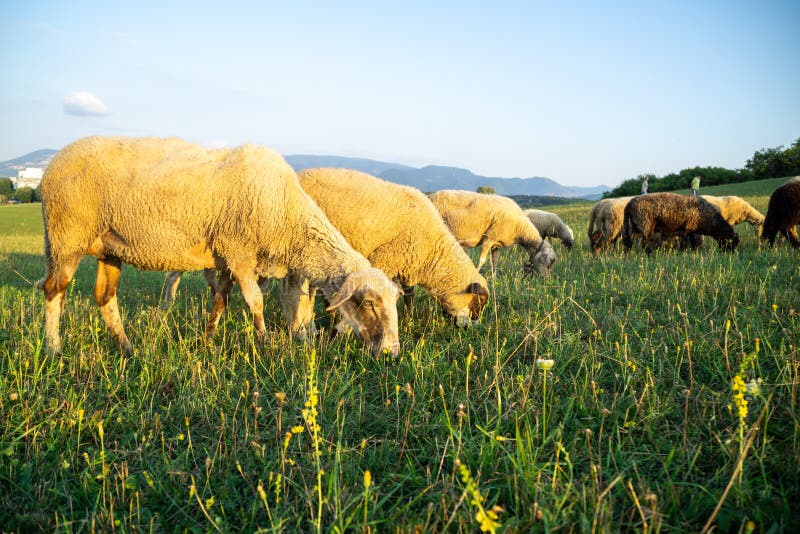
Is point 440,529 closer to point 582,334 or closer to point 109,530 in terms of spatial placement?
point 109,530

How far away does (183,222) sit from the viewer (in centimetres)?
514

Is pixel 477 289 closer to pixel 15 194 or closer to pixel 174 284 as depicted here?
pixel 174 284

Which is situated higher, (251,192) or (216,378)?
(251,192)

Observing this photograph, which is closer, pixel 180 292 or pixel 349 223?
pixel 349 223

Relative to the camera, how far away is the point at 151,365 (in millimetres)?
4336

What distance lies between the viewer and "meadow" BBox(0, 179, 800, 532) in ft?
7.87

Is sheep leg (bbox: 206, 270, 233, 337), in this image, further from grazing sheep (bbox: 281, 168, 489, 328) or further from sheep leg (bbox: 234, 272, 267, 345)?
grazing sheep (bbox: 281, 168, 489, 328)

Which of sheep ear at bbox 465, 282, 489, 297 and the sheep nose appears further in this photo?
sheep ear at bbox 465, 282, 489, 297

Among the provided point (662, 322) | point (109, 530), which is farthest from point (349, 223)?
point (109, 530)

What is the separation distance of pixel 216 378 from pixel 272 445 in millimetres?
1169

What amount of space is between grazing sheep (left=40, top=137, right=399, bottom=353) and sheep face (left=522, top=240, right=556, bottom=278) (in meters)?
6.73

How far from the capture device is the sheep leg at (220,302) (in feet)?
18.0

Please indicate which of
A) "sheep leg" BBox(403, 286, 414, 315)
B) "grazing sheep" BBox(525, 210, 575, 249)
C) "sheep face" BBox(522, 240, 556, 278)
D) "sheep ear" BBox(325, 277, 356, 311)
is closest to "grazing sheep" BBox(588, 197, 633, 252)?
"grazing sheep" BBox(525, 210, 575, 249)

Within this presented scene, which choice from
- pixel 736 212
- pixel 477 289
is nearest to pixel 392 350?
pixel 477 289
